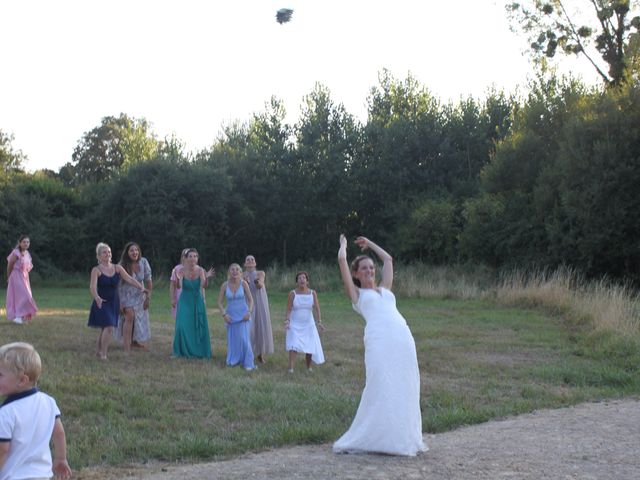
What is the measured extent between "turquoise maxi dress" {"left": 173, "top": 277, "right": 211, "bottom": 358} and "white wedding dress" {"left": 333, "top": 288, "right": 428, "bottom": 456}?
7.12 metres

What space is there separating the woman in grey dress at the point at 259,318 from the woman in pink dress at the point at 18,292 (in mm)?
6015

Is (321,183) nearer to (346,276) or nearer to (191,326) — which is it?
(191,326)

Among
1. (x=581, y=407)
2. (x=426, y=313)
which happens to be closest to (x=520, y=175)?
(x=426, y=313)

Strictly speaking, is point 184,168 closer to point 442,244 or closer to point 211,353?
point 442,244

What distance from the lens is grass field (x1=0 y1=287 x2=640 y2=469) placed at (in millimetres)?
9539

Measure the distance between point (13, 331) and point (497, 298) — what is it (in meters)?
17.0

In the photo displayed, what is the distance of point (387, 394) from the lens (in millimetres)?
8148

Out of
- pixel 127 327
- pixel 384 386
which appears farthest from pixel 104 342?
pixel 384 386

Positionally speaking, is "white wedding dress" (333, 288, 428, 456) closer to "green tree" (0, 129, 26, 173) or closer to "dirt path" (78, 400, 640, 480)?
"dirt path" (78, 400, 640, 480)

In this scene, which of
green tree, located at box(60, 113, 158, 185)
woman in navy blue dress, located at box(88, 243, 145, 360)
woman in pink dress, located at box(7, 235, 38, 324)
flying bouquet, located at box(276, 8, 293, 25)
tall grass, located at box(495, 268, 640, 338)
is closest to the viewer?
flying bouquet, located at box(276, 8, 293, 25)

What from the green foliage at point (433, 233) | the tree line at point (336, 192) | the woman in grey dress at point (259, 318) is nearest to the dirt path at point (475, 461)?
the woman in grey dress at point (259, 318)

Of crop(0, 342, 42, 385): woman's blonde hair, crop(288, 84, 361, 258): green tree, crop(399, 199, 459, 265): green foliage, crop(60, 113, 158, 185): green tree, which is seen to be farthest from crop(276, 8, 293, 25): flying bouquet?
crop(60, 113, 158, 185): green tree

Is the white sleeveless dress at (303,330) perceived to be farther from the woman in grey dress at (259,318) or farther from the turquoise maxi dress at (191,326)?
the turquoise maxi dress at (191,326)

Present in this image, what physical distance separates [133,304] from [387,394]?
27.1ft
